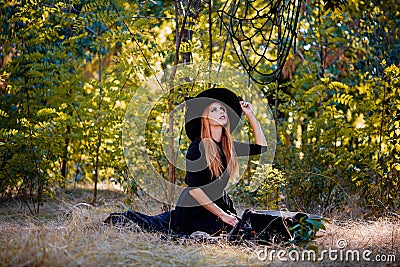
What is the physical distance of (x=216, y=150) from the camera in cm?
355

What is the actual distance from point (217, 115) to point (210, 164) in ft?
1.18

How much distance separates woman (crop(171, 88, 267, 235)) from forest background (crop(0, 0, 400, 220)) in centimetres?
55

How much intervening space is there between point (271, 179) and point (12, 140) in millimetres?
2260

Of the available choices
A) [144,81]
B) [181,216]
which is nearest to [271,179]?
Answer: [181,216]

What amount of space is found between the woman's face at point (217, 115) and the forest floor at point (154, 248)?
0.84 metres

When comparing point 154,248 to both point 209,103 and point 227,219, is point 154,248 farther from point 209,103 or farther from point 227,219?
point 209,103

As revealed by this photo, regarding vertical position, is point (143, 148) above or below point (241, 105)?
below

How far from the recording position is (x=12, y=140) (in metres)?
4.41

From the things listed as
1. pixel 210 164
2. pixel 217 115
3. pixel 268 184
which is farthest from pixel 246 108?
pixel 268 184

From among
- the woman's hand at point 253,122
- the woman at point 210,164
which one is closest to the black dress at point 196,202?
the woman at point 210,164

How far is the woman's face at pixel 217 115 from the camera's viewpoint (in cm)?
360

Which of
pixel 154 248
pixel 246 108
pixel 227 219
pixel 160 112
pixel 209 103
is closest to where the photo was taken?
pixel 154 248

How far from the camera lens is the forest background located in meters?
4.34

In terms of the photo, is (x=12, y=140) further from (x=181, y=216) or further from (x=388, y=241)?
(x=388, y=241)
